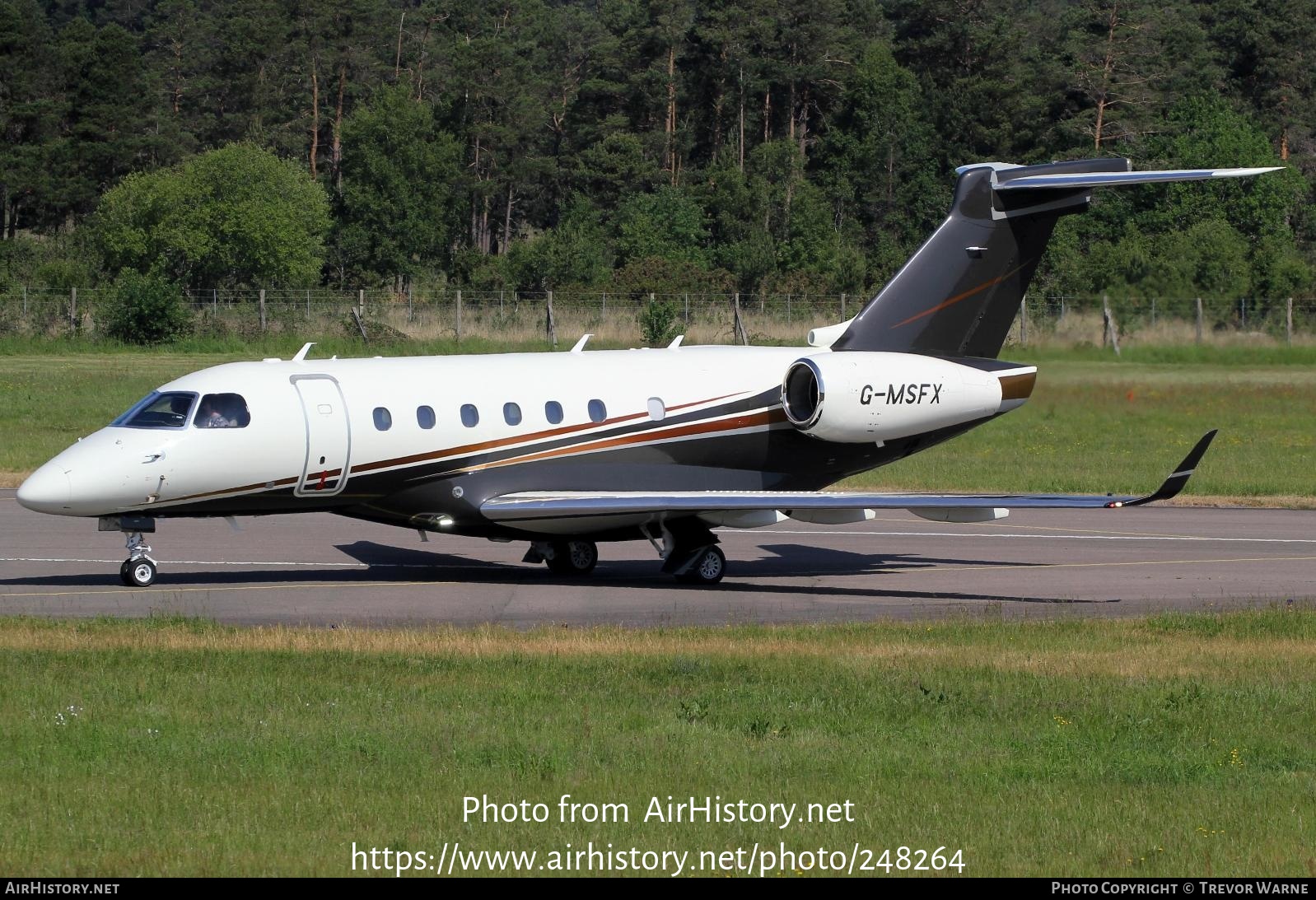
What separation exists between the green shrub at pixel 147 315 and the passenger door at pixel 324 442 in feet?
149

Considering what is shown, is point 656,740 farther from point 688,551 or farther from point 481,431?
point 688,551

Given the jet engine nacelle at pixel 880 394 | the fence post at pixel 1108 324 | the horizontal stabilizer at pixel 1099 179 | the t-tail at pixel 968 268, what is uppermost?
the horizontal stabilizer at pixel 1099 179

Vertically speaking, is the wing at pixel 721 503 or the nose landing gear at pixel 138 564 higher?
the wing at pixel 721 503

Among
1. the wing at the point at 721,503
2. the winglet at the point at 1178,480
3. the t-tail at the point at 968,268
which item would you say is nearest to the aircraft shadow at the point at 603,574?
the wing at the point at 721,503

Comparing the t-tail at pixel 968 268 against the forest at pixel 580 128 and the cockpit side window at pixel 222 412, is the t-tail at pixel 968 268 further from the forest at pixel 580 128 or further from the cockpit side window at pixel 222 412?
the forest at pixel 580 128

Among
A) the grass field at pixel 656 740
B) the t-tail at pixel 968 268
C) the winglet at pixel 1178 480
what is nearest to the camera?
the grass field at pixel 656 740

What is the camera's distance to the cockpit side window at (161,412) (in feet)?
69.2

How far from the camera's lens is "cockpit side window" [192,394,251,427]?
2119 centimetres

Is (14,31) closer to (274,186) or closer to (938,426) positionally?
(274,186)

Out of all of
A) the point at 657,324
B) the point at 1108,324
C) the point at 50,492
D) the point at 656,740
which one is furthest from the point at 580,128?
the point at 656,740

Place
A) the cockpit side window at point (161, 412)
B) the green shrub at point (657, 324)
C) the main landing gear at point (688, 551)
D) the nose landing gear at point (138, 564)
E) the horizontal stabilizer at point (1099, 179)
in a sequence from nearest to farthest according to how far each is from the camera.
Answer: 1. the cockpit side window at point (161, 412)
2. the nose landing gear at point (138, 564)
3. the horizontal stabilizer at point (1099, 179)
4. the main landing gear at point (688, 551)
5. the green shrub at point (657, 324)

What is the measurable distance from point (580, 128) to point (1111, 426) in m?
69.8

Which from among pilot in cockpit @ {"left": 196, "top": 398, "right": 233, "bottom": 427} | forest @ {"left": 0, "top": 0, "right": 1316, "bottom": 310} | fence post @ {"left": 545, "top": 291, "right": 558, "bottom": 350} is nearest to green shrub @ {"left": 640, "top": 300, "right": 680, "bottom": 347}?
fence post @ {"left": 545, "top": 291, "right": 558, "bottom": 350}

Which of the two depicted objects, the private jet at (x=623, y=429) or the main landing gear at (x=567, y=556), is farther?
the main landing gear at (x=567, y=556)
